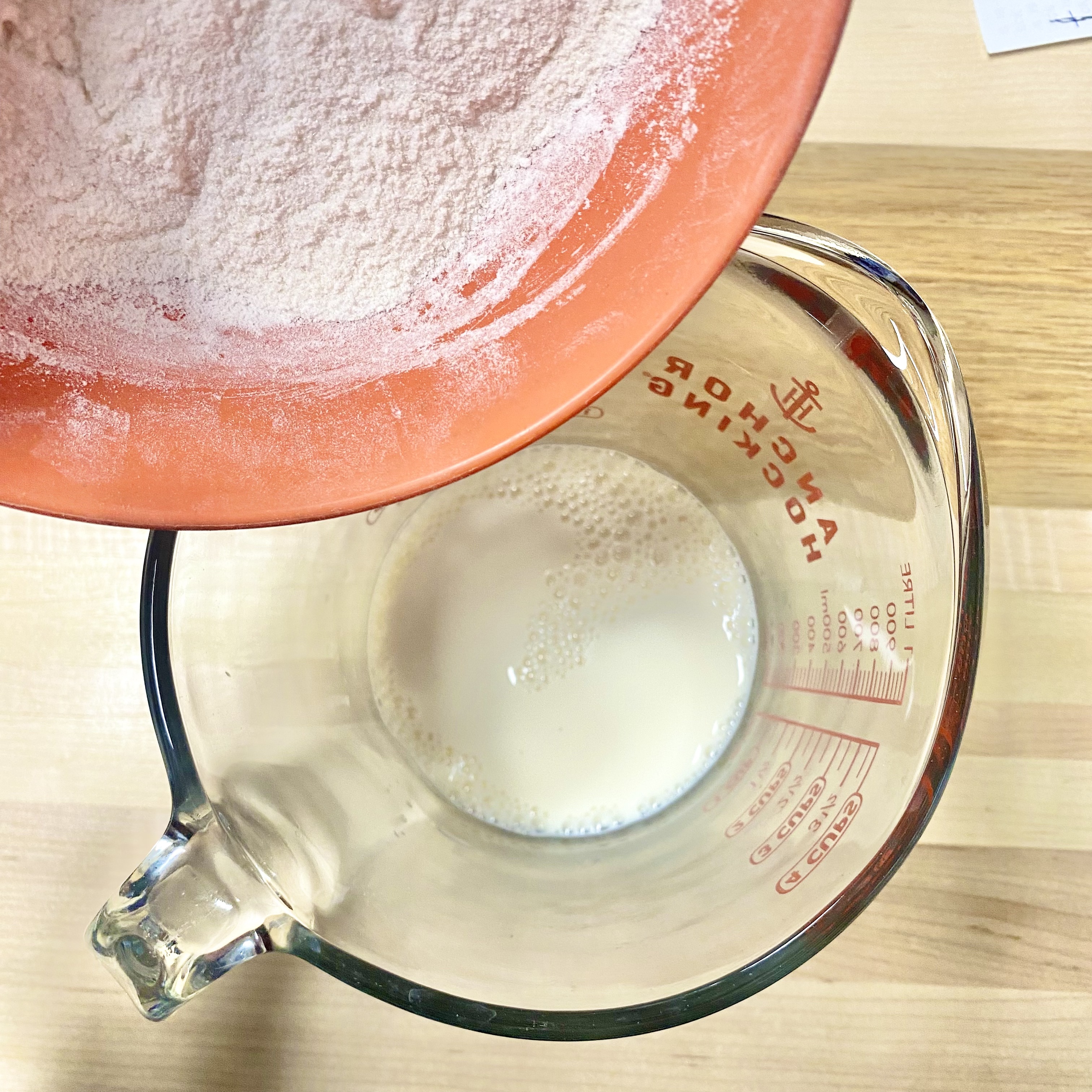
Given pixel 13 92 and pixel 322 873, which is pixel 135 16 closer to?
pixel 13 92

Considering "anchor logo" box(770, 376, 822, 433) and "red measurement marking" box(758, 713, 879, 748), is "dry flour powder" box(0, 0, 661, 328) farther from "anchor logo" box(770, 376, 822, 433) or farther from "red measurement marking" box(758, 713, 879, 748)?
"red measurement marking" box(758, 713, 879, 748)

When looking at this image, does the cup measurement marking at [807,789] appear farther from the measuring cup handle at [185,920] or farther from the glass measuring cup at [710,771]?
the measuring cup handle at [185,920]

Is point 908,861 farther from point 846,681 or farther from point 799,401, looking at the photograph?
point 799,401

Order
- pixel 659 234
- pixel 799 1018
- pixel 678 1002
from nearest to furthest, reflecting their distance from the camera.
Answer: pixel 659 234, pixel 678 1002, pixel 799 1018

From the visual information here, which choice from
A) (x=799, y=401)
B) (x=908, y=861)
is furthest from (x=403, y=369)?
(x=908, y=861)

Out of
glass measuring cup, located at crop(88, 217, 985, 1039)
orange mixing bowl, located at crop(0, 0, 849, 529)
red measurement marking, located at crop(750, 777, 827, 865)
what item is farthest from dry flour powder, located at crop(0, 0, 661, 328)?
red measurement marking, located at crop(750, 777, 827, 865)

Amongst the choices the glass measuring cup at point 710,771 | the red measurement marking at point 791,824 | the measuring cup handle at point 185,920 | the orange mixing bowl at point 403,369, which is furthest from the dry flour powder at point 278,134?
the red measurement marking at point 791,824

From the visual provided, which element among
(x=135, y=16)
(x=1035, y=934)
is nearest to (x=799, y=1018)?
(x=1035, y=934)
